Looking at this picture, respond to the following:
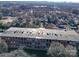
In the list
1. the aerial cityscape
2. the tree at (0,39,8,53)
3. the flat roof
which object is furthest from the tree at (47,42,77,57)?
the tree at (0,39,8,53)

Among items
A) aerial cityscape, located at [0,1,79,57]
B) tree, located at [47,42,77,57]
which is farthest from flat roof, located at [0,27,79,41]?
tree, located at [47,42,77,57]

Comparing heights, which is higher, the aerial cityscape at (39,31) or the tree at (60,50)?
the aerial cityscape at (39,31)

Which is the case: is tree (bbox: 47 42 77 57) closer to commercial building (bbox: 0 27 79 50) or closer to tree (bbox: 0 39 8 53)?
commercial building (bbox: 0 27 79 50)

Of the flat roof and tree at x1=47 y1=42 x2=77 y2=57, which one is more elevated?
the flat roof

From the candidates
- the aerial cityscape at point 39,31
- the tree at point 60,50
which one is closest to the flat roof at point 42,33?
the aerial cityscape at point 39,31

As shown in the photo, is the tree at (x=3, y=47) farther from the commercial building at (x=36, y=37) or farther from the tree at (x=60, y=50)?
the tree at (x=60, y=50)

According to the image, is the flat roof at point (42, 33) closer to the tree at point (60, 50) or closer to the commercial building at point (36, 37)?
the commercial building at point (36, 37)

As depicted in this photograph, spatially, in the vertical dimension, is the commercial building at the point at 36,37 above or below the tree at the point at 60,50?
above

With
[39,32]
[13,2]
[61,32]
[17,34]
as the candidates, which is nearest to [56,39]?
[61,32]

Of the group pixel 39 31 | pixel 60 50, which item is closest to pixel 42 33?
pixel 39 31

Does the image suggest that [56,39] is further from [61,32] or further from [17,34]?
[17,34]
